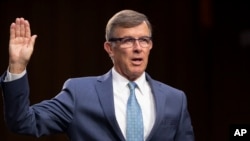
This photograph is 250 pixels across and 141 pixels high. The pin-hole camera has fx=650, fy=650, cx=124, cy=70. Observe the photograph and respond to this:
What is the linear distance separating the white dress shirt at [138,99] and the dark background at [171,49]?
1.94 m

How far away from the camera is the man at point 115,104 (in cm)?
202

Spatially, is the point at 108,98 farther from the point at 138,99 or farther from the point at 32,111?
the point at 32,111

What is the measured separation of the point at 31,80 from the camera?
13.8 feet

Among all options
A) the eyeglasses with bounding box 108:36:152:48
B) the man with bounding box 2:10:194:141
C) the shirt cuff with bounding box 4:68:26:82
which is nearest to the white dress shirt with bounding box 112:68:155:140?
the man with bounding box 2:10:194:141

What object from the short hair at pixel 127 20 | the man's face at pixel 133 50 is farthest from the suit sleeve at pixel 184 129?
the short hair at pixel 127 20

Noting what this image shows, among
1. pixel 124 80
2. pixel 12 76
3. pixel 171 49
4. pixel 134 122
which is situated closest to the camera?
pixel 12 76

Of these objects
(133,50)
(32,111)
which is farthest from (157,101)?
(32,111)

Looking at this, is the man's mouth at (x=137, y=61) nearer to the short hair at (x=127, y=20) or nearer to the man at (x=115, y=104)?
the man at (x=115, y=104)

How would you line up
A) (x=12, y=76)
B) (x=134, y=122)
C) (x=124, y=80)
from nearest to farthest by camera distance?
(x=12, y=76) → (x=134, y=122) → (x=124, y=80)

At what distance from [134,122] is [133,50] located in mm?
248

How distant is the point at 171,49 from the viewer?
426 centimetres

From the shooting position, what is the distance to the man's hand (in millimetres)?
1971

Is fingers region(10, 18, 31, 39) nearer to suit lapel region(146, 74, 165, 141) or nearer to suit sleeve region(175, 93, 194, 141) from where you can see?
suit lapel region(146, 74, 165, 141)

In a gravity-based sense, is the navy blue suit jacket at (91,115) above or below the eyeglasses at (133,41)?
below
